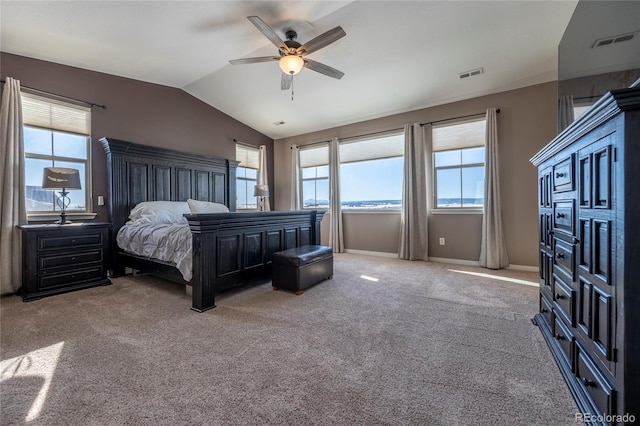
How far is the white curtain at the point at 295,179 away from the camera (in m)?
6.42

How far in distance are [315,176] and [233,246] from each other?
3.74 metres

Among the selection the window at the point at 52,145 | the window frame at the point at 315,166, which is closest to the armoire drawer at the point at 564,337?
the window frame at the point at 315,166

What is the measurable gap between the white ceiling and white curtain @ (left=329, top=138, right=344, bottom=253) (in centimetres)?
124

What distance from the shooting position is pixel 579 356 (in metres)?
1.38

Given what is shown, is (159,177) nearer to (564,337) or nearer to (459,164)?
(459,164)

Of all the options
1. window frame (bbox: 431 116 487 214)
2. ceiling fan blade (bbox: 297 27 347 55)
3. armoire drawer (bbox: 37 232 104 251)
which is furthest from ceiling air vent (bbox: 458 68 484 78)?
armoire drawer (bbox: 37 232 104 251)

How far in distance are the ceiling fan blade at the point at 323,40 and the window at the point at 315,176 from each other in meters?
3.16

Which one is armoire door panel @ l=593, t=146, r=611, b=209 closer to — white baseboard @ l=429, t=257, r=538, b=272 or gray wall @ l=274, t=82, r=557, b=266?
gray wall @ l=274, t=82, r=557, b=266

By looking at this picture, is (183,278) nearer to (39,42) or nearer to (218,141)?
(39,42)

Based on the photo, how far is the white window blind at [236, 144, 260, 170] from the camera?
6094 mm

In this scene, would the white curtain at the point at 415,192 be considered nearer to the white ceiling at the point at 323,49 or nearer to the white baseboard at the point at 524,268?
the white ceiling at the point at 323,49

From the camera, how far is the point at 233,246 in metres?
2.92

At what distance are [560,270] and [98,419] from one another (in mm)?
2656

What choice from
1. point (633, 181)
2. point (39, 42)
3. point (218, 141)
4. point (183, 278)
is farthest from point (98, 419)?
point (218, 141)
